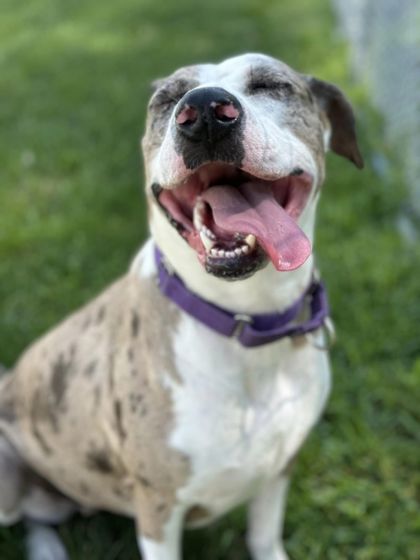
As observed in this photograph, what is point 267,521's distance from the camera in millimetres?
2830

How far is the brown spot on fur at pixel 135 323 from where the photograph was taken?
239 cm

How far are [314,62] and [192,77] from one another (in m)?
6.12

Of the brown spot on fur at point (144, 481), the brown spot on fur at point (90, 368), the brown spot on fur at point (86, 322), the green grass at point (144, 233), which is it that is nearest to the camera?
the brown spot on fur at point (144, 481)

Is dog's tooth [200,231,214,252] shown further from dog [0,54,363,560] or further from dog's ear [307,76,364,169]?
dog's ear [307,76,364,169]

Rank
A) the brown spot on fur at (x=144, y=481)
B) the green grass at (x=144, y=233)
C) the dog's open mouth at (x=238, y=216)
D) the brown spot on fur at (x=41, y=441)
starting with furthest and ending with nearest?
the green grass at (x=144, y=233) → the brown spot on fur at (x=41, y=441) → the brown spot on fur at (x=144, y=481) → the dog's open mouth at (x=238, y=216)

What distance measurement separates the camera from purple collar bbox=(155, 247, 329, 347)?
2.18 metres

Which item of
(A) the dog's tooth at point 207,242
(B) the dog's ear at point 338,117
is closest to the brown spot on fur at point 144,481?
(A) the dog's tooth at point 207,242

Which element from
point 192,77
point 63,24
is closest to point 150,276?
point 192,77

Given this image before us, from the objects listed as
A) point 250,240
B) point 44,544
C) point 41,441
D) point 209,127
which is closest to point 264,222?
point 250,240

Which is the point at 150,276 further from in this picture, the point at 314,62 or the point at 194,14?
the point at 194,14

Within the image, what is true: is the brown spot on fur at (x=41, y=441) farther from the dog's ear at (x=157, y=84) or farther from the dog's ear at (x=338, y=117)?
the dog's ear at (x=338, y=117)

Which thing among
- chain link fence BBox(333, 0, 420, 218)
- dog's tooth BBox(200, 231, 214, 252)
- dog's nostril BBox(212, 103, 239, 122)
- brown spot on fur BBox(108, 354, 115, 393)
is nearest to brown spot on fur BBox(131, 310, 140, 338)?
brown spot on fur BBox(108, 354, 115, 393)

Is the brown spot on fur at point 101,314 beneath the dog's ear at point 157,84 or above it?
beneath

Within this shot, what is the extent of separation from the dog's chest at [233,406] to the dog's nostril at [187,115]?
651mm
